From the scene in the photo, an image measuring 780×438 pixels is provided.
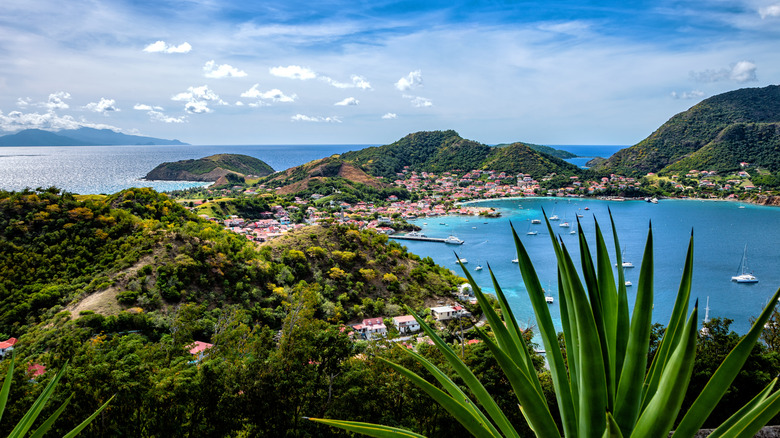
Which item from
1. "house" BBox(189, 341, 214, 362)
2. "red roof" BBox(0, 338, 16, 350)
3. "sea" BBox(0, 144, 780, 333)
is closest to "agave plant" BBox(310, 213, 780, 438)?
"house" BBox(189, 341, 214, 362)

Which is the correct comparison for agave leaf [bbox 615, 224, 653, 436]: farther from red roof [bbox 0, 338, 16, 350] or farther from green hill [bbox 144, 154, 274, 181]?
Result: green hill [bbox 144, 154, 274, 181]

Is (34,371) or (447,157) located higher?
(447,157)

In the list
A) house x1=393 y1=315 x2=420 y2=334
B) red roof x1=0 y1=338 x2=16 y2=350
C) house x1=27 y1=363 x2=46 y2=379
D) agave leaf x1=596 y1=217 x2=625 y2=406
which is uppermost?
agave leaf x1=596 y1=217 x2=625 y2=406

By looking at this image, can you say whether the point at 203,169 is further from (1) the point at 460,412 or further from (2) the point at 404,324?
(1) the point at 460,412

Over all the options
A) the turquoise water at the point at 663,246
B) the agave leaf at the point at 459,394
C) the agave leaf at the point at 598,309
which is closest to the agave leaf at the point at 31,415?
the agave leaf at the point at 459,394

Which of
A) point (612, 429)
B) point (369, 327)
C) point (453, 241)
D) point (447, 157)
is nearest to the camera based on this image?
point (612, 429)

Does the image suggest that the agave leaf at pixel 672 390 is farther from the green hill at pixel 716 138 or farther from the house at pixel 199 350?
the green hill at pixel 716 138

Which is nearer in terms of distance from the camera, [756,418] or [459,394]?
[756,418]

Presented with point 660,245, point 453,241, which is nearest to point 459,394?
point 453,241

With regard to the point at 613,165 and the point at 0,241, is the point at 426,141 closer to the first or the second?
the point at 613,165
